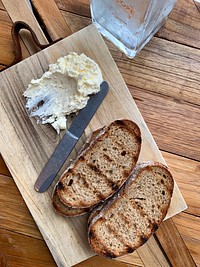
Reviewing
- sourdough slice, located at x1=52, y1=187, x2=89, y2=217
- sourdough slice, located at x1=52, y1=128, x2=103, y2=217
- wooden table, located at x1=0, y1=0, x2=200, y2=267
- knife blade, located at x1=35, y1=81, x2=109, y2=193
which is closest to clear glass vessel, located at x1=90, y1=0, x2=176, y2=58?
wooden table, located at x1=0, y1=0, x2=200, y2=267

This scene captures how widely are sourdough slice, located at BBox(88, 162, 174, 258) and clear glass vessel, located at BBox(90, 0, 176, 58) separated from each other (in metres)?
0.32

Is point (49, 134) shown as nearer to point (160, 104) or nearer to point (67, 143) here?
point (67, 143)

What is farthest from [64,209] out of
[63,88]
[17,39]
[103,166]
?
A: [17,39]

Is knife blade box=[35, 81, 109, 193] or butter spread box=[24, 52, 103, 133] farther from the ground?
butter spread box=[24, 52, 103, 133]

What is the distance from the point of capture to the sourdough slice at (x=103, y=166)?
1.20m

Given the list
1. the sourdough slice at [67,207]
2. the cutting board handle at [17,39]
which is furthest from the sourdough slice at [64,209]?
the cutting board handle at [17,39]

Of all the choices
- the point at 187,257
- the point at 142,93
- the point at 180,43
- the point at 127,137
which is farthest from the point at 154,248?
the point at 180,43

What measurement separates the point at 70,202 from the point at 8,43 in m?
0.45

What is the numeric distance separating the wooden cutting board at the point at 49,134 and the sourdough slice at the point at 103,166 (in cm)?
5

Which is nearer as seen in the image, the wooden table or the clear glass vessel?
the clear glass vessel

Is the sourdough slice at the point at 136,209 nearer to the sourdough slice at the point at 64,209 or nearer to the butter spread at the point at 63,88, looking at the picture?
the sourdough slice at the point at 64,209

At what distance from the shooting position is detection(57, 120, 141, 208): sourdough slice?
3.94 feet

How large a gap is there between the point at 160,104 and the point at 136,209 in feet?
0.94

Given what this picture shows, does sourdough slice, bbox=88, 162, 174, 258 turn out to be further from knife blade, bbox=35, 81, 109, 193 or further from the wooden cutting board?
knife blade, bbox=35, 81, 109, 193
